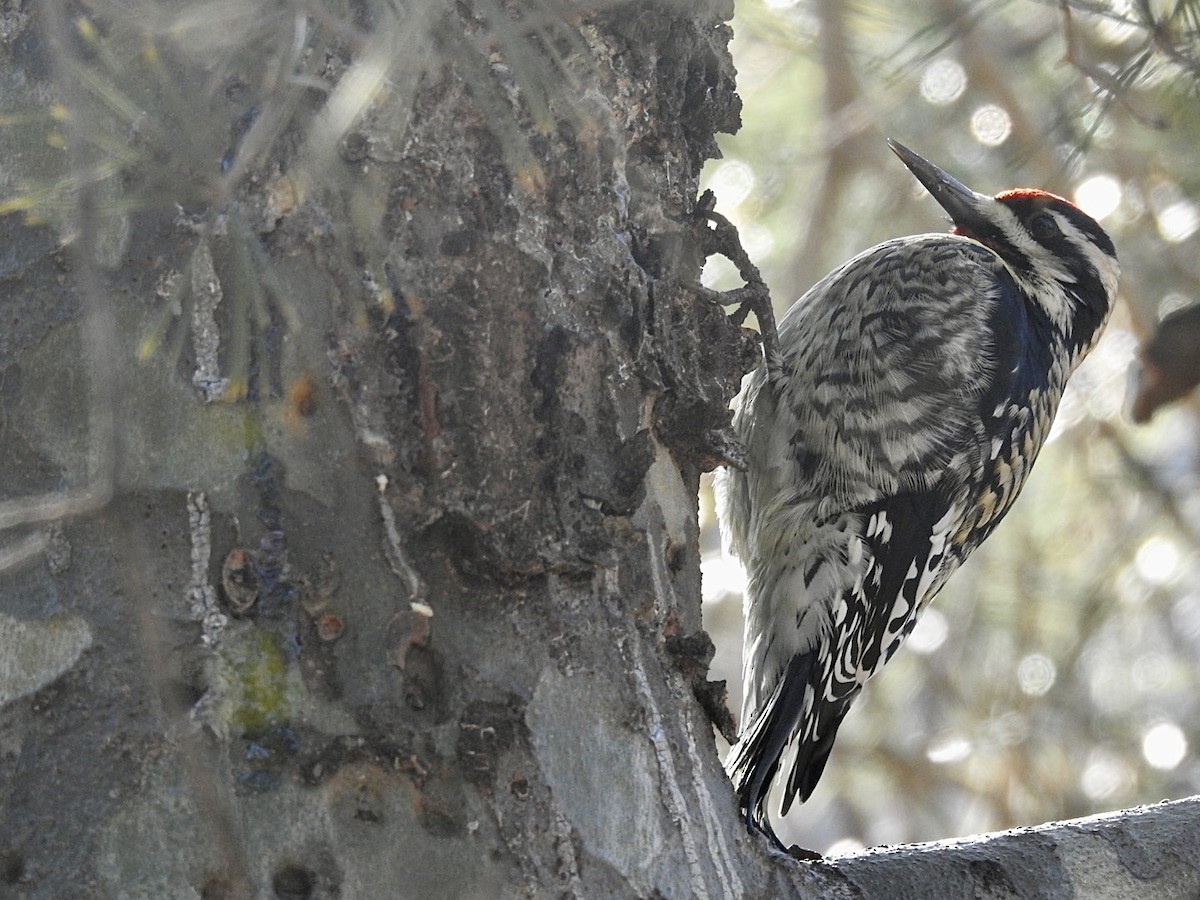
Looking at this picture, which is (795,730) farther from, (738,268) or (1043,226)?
(1043,226)

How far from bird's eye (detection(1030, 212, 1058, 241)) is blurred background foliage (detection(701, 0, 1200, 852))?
0.21 m

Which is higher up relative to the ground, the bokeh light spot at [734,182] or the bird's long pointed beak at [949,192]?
the bird's long pointed beak at [949,192]

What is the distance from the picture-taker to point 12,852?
43.3 inches

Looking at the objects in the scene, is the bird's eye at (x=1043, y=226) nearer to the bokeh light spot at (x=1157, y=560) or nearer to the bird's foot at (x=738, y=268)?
the bird's foot at (x=738, y=268)

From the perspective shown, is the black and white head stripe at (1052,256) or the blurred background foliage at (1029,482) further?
the blurred background foliage at (1029,482)

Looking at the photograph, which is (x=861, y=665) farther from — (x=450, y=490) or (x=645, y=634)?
(x=450, y=490)

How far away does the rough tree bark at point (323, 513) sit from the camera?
44.5 inches

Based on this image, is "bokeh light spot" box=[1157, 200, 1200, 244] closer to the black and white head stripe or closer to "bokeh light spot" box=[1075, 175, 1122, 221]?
"bokeh light spot" box=[1075, 175, 1122, 221]

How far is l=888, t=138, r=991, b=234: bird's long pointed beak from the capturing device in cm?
287

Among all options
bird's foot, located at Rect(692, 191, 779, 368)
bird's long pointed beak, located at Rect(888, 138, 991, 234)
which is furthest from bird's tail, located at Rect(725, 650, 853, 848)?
bird's long pointed beak, located at Rect(888, 138, 991, 234)

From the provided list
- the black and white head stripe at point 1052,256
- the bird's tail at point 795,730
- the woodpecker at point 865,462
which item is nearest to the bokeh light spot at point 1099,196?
the black and white head stripe at point 1052,256

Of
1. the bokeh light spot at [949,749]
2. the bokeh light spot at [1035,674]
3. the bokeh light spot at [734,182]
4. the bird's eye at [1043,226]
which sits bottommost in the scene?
the bokeh light spot at [949,749]

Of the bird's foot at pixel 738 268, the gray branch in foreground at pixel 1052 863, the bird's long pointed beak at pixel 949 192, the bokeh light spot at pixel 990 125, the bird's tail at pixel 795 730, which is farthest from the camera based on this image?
the bokeh light spot at pixel 990 125

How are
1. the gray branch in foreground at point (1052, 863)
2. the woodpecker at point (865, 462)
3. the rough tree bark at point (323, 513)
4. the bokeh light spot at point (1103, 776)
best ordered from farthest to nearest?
the bokeh light spot at point (1103, 776) → the woodpecker at point (865, 462) → the gray branch in foreground at point (1052, 863) → the rough tree bark at point (323, 513)
